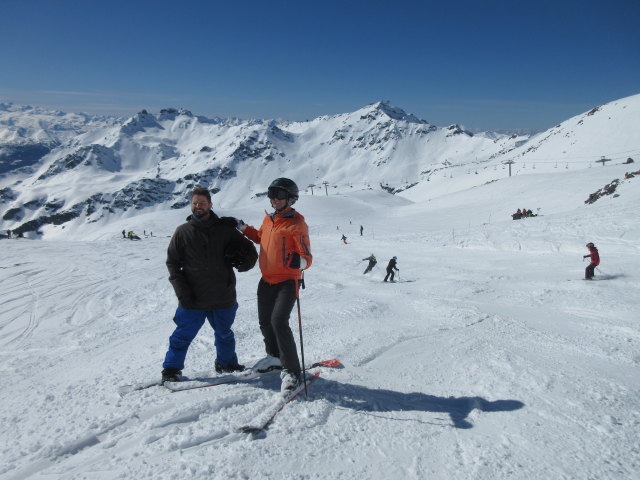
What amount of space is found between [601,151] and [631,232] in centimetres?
7730

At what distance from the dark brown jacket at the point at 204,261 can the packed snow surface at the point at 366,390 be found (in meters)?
1.06

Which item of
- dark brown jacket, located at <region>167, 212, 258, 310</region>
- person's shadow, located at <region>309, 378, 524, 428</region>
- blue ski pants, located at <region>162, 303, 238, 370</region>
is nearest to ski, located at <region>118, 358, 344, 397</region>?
blue ski pants, located at <region>162, 303, 238, 370</region>

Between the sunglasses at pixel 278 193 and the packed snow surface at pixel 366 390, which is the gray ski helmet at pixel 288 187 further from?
the packed snow surface at pixel 366 390

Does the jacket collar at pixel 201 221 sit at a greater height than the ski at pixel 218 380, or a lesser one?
greater

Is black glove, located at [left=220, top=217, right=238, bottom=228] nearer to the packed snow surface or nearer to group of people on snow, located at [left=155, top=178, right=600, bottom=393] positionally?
group of people on snow, located at [left=155, top=178, right=600, bottom=393]

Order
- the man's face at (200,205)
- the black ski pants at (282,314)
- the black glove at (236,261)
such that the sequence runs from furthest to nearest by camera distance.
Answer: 1. the black glove at (236,261)
2. the man's face at (200,205)
3. the black ski pants at (282,314)

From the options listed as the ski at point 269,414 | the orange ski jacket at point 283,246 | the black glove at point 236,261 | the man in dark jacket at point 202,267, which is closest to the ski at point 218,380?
the man in dark jacket at point 202,267

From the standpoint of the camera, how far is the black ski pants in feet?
14.0

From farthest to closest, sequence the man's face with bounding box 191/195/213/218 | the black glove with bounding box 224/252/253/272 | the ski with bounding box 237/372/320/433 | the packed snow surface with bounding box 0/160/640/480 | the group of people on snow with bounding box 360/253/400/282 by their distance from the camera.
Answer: the group of people on snow with bounding box 360/253/400/282 → the black glove with bounding box 224/252/253/272 → the man's face with bounding box 191/195/213/218 → the ski with bounding box 237/372/320/433 → the packed snow surface with bounding box 0/160/640/480

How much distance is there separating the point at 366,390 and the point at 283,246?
1.96 m

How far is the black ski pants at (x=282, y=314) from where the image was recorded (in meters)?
4.27

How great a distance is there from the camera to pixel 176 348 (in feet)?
15.3

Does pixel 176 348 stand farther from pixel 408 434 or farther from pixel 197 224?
pixel 408 434

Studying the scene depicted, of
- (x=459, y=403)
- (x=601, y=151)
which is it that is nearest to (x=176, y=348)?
(x=459, y=403)
